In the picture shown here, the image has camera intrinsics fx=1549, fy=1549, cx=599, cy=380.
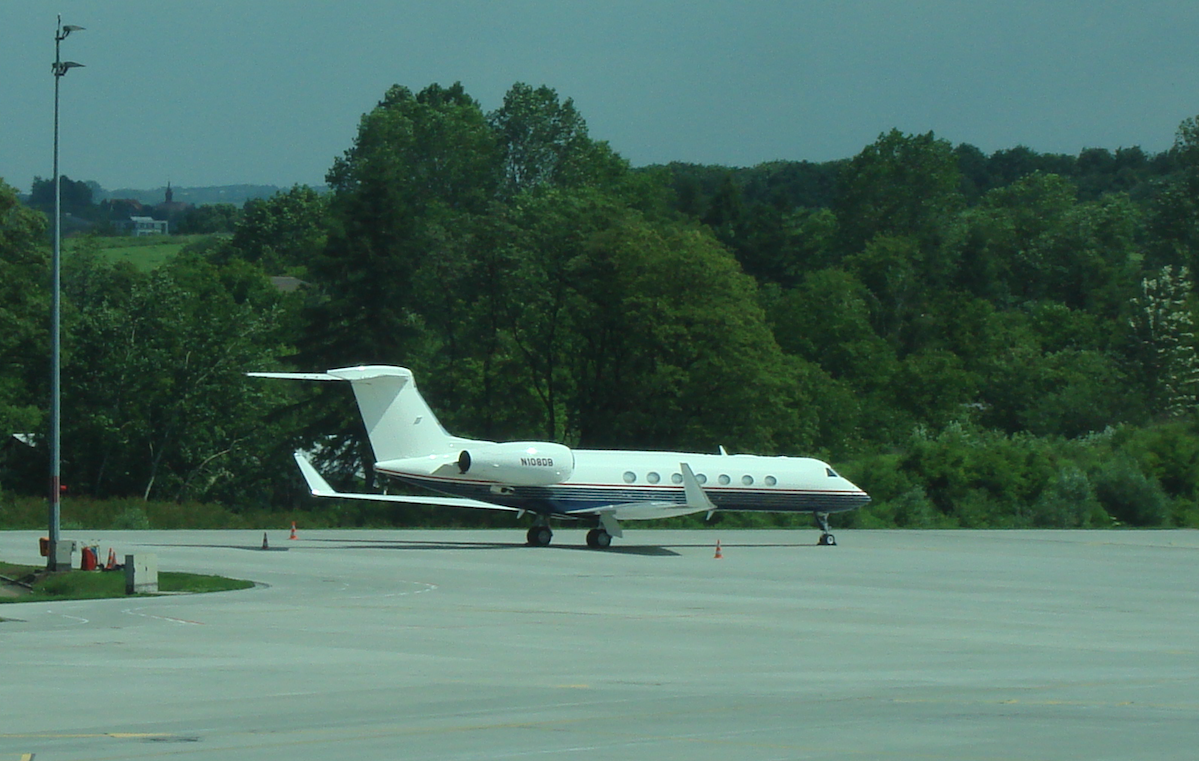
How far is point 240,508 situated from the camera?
7612 cm

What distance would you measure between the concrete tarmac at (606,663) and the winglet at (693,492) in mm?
2868

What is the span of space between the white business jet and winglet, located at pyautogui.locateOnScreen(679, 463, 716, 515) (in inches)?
1.1

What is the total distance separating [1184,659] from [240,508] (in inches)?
2405

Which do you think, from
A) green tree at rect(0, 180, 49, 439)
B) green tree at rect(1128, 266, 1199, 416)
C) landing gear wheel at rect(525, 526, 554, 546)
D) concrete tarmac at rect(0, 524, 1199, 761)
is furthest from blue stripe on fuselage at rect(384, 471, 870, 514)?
green tree at rect(1128, 266, 1199, 416)

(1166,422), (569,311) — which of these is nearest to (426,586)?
(569,311)

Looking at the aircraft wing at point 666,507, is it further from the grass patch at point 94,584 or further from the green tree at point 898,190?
the green tree at point 898,190

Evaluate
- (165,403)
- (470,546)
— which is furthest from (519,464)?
(165,403)

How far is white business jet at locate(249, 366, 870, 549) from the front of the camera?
4078cm

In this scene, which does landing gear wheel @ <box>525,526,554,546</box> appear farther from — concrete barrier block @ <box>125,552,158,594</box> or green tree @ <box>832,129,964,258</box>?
green tree @ <box>832,129,964,258</box>

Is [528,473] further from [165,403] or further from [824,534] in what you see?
[165,403]

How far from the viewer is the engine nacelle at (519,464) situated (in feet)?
133

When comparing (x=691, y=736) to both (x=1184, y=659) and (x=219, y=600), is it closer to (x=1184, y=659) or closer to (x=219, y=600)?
(x=1184, y=659)

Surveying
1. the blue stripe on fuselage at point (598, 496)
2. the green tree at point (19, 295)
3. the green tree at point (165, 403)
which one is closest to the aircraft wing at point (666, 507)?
the blue stripe on fuselage at point (598, 496)

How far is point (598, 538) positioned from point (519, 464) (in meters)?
3.86
